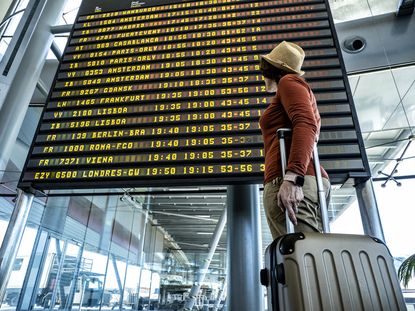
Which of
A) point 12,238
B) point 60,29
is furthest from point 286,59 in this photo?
point 60,29

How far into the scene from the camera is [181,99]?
122 inches

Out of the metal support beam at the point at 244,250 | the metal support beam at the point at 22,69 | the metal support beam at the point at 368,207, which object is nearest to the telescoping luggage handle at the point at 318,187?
the metal support beam at the point at 368,207

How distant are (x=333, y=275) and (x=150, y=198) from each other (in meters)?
8.45

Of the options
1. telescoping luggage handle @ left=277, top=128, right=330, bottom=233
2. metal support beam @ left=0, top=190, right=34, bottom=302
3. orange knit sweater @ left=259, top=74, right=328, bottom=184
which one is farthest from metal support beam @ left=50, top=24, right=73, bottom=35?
telescoping luggage handle @ left=277, top=128, right=330, bottom=233

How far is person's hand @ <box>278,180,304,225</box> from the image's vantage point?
1009mm

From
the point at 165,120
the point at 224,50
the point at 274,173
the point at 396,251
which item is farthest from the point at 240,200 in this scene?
the point at 396,251

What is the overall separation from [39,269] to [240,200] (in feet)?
16.5

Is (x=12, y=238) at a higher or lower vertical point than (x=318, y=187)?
higher

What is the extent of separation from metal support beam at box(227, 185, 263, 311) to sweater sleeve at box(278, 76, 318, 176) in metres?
2.05

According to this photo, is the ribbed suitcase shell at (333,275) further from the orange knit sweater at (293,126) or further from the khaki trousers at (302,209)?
the orange knit sweater at (293,126)

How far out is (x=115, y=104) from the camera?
3203 mm

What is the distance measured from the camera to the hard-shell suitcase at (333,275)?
829 mm

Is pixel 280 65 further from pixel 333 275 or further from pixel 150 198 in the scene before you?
pixel 150 198

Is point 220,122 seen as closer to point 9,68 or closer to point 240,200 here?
point 240,200
